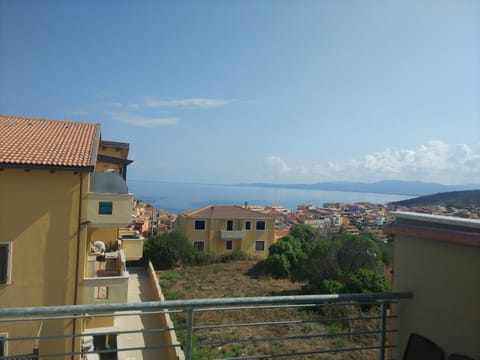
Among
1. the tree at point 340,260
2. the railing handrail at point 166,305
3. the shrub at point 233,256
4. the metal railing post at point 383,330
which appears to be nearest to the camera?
the railing handrail at point 166,305

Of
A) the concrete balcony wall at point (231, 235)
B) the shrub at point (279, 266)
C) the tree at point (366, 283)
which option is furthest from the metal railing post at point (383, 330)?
the concrete balcony wall at point (231, 235)

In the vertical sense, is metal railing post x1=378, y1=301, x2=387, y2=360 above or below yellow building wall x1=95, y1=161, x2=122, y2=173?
below

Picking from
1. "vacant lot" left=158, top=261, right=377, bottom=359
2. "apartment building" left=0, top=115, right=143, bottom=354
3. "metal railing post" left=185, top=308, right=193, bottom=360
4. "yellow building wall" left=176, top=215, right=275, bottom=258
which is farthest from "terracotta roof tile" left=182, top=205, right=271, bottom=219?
"metal railing post" left=185, top=308, right=193, bottom=360

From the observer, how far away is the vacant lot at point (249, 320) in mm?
9117

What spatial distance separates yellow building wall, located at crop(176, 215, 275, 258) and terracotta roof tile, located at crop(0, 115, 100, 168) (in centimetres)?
1891

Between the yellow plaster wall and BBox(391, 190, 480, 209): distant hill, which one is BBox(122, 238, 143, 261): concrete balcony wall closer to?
BBox(391, 190, 480, 209): distant hill


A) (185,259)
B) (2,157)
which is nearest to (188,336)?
(2,157)

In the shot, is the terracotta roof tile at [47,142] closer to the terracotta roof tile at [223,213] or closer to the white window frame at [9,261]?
the white window frame at [9,261]

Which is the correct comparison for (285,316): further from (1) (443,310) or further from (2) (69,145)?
(1) (443,310)

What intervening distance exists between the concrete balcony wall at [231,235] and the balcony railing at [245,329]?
17.5 m

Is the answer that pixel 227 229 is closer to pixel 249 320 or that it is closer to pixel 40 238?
pixel 249 320

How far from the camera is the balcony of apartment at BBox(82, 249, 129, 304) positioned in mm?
9472

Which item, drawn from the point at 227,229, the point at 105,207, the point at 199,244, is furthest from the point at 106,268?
the point at 227,229

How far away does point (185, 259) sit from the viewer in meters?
25.5
